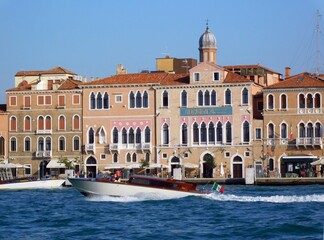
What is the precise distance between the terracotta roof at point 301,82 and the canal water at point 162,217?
15.3 metres

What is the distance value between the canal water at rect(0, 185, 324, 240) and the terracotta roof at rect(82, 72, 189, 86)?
18.8 metres

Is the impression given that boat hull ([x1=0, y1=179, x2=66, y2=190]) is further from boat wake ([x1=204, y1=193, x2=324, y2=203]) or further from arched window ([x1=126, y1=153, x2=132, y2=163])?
boat wake ([x1=204, y1=193, x2=324, y2=203])

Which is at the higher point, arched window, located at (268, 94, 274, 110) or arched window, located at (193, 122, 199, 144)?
arched window, located at (268, 94, 274, 110)

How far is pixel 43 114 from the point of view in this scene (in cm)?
7688

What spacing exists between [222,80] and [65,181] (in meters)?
11.8

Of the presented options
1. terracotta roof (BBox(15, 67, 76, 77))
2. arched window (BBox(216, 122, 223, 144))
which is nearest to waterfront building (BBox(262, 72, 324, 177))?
arched window (BBox(216, 122, 223, 144))

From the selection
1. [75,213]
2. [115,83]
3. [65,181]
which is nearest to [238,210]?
[75,213]

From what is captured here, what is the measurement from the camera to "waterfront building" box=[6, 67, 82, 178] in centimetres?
7619

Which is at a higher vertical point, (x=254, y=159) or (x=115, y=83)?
(x=115, y=83)

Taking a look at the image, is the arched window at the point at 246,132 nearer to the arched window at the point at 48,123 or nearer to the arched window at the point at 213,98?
the arched window at the point at 213,98

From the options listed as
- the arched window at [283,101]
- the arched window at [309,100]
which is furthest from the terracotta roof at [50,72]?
the arched window at [309,100]

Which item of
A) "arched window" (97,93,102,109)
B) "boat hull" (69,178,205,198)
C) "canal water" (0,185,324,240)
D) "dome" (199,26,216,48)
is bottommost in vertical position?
"canal water" (0,185,324,240)

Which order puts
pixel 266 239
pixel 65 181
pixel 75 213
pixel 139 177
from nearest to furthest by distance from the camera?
pixel 266 239 < pixel 75 213 < pixel 139 177 < pixel 65 181

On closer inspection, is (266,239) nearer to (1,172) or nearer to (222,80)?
(222,80)
